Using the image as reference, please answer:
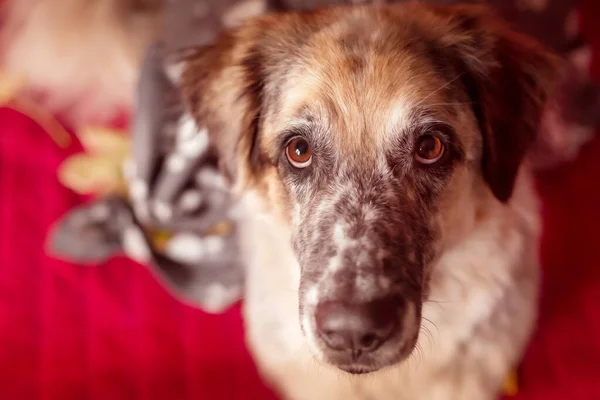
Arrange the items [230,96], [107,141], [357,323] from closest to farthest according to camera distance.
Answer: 1. [357,323]
2. [230,96]
3. [107,141]

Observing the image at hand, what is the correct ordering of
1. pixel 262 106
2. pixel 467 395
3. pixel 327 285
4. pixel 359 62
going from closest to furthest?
pixel 327 285
pixel 359 62
pixel 262 106
pixel 467 395

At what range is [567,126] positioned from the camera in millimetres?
1763

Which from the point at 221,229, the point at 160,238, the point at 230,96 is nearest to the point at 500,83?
the point at 230,96

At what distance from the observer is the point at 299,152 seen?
1.12 meters

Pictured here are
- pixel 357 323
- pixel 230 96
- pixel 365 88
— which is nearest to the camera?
pixel 357 323

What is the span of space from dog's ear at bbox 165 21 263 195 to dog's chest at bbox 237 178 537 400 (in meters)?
0.11

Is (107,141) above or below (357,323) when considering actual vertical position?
below

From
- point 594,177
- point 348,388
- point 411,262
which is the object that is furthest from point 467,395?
point 594,177

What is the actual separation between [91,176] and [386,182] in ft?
3.43

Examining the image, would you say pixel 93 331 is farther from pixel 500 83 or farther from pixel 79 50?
pixel 500 83

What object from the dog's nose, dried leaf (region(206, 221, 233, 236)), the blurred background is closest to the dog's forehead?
the dog's nose

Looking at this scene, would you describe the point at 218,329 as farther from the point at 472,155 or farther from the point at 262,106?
the point at 472,155

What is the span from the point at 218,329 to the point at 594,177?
3.66 ft

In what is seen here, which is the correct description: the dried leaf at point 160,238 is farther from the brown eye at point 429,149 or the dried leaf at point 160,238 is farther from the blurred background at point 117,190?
the brown eye at point 429,149
